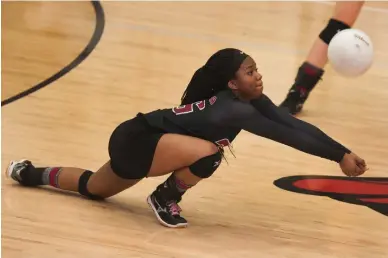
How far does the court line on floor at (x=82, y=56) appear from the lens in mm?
4184

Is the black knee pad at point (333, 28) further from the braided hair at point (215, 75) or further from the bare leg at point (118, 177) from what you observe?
the bare leg at point (118, 177)

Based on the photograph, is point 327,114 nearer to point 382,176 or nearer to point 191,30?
point 382,176

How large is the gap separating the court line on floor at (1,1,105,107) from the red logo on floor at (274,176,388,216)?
5.20 ft

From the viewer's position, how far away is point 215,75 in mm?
2756

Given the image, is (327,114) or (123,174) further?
(327,114)

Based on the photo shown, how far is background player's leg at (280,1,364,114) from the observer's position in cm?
394

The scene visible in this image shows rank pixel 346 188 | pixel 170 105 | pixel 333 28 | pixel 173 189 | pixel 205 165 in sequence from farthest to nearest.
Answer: pixel 170 105, pixel 333 28, pixel 346 188, pixel 173 189, pixel 205 165

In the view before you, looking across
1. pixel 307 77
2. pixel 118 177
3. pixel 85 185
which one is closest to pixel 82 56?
pixel 307 77

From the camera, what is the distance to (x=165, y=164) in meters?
2.80

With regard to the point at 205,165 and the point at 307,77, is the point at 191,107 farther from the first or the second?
the point at 307,77

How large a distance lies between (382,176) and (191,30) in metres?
2.31

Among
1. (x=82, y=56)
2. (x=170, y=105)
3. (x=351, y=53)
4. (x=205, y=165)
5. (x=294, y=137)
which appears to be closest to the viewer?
(x=294, y=137)

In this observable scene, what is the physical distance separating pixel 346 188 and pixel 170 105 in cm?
121

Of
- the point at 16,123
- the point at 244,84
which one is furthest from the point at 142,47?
the point at 244,84
